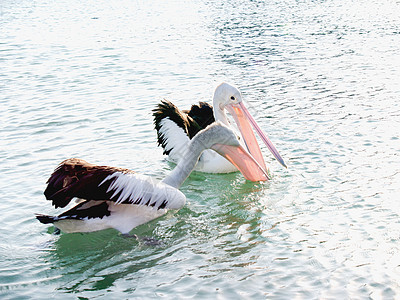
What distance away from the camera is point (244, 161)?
5203mm

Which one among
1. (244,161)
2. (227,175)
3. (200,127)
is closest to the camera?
(244,161)

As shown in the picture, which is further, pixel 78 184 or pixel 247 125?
pixel 247 125

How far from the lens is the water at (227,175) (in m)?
3.81

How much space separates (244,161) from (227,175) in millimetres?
575

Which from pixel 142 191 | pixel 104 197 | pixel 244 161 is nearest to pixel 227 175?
pixel 244 161

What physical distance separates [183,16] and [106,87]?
8878 millimetres

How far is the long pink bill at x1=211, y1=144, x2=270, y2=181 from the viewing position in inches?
199

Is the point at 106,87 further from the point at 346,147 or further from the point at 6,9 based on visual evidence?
the point at 6,9

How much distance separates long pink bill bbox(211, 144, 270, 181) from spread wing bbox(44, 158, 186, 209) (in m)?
0.88

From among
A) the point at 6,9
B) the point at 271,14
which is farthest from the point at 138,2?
the point at 271,14

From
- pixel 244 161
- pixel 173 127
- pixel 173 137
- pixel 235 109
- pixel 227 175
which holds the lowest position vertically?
pixel 227 175

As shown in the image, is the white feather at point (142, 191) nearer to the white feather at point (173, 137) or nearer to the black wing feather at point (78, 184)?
the black wing feather at point (78, 184)

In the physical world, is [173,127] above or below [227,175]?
above

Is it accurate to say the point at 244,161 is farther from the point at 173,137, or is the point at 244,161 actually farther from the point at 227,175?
the point at 173,137
